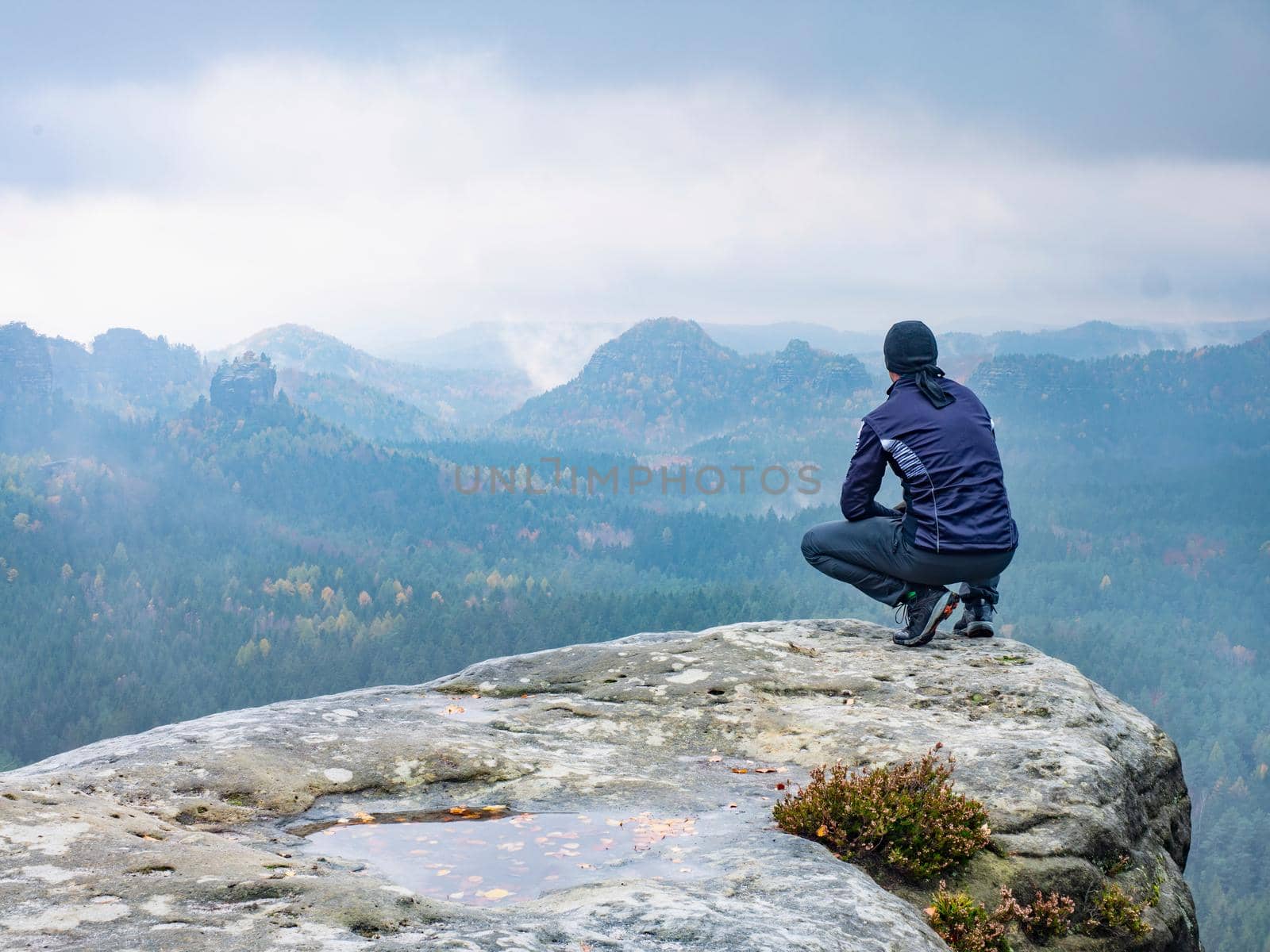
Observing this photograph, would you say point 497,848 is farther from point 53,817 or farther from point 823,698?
point 823,698

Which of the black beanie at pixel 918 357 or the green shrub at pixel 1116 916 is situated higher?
the black beanie at pixel 918 357

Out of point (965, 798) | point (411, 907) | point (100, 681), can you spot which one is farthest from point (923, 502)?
point (100, 681)

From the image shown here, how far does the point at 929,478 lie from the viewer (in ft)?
36.5

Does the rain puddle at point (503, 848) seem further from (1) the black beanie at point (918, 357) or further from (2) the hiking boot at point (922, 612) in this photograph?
(1) the black beanie at point (918, 357)

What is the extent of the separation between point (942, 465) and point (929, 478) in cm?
19

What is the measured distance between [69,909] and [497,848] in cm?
288

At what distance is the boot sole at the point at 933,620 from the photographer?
1217cm

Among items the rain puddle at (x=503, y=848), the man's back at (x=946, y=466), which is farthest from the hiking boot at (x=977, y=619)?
the rain puddle at (x=503, y=848)

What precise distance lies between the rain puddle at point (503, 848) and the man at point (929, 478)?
191 inches

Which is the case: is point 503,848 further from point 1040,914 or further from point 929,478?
point 929,478

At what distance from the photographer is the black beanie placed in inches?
440

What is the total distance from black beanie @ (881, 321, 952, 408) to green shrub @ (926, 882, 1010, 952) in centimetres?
556

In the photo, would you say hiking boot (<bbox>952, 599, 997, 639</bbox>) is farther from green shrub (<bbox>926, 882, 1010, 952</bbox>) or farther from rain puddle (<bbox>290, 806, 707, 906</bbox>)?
rain puddle (<bbox>290, 806, 707, 906</bbox>)

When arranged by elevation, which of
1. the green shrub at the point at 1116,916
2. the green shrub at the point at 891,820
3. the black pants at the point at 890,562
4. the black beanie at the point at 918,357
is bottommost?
the green shrub at the point at 1116,916
